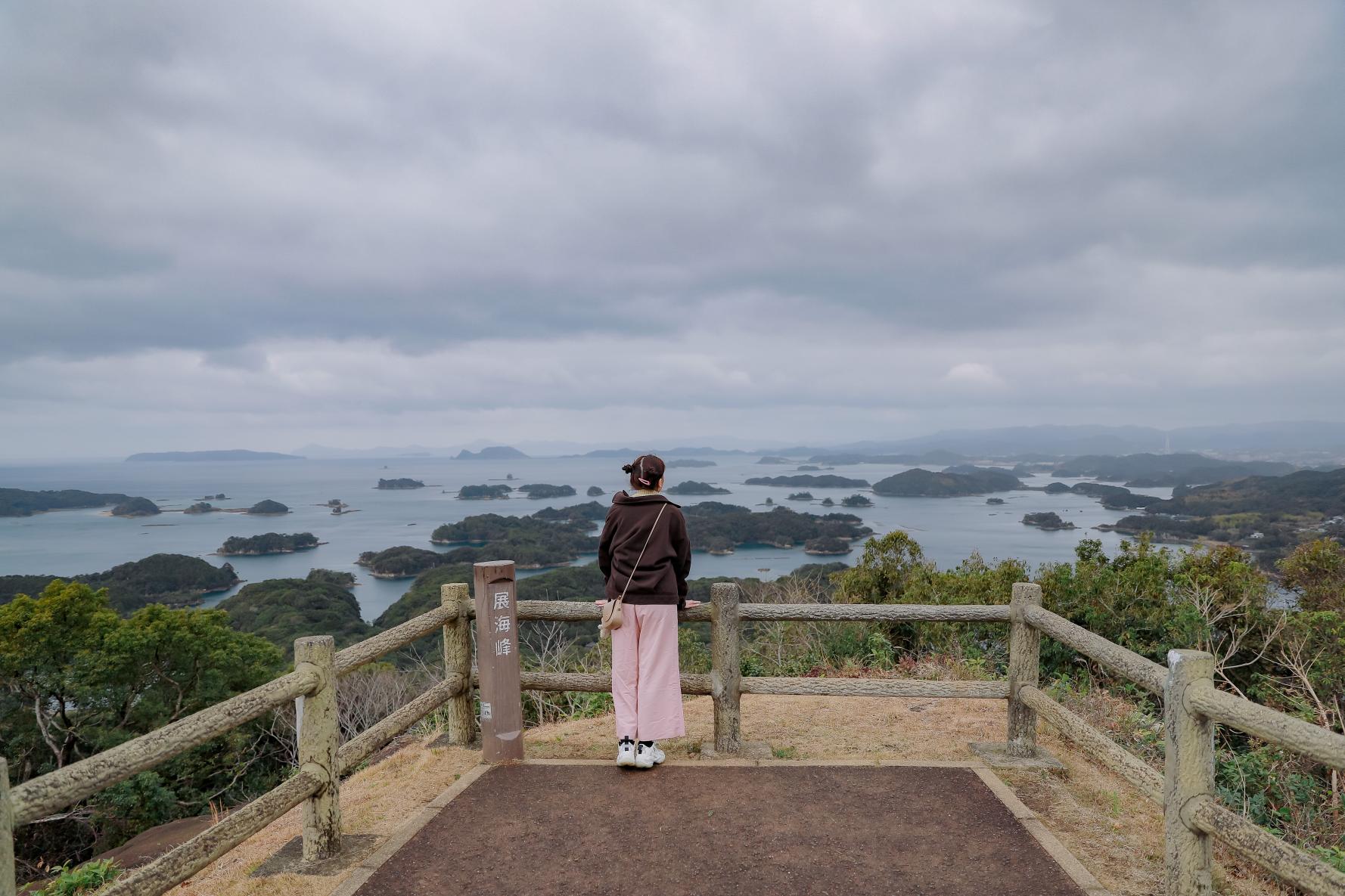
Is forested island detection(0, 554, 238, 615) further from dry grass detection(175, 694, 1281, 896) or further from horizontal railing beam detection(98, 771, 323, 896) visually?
horizontal railing beam detection(98, 771, 323, 896)

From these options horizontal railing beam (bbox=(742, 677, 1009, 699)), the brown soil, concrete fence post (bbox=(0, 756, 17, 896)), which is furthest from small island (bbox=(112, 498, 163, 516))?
concrete fence post (bbox=(0, 756, 17, 896))

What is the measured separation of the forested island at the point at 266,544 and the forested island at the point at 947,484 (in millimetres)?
67134

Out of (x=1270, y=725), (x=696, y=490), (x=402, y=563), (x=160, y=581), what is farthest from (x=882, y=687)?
(x=696, y=490)

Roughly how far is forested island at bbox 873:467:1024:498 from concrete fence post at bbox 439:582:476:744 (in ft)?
278

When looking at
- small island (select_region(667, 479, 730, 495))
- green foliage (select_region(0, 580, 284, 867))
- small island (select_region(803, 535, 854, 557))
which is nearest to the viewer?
green foliage (select_region(0, 580, 284, 867))

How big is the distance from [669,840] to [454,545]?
241 ft

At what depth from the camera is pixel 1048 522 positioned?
51062mm

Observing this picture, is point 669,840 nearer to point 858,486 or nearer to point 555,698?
point 555,698

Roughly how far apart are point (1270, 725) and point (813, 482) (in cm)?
10718

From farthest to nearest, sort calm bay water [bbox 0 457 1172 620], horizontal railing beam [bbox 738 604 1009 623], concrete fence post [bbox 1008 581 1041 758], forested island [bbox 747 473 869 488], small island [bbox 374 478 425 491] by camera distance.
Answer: small island [bbox 374 478 425 491]
forested island [bbox 747 473 869 488]
calm bay water [bbox 0 457 1172 620]
horizontal railing beam [bbox 738 604 1009 623]
concrete fence post [bbox 1008 581 1041 758]

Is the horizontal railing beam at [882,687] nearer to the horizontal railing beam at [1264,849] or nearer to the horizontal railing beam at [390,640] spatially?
the horizontal railing beam at [1264,849]

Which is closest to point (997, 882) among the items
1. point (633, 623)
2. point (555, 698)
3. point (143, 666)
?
point (633, 623)

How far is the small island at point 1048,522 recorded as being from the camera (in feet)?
161

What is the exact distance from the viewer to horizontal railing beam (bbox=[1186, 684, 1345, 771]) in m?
2.05
